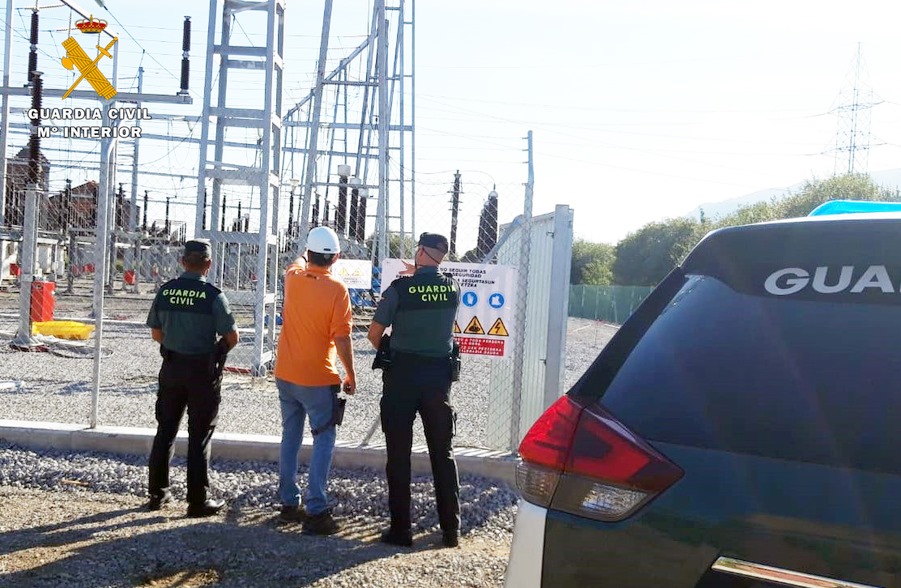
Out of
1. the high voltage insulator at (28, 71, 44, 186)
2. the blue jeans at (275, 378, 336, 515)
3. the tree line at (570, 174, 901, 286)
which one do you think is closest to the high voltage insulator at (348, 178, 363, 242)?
the high voltage insulator at (28, 71, 44, 186)

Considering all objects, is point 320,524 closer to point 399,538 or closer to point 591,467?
Answer: point 399,538

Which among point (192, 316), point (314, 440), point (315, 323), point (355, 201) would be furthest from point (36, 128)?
point (314, 440)

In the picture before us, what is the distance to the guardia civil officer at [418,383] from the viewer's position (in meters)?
5.72

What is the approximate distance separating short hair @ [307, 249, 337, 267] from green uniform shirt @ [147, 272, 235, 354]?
70cm

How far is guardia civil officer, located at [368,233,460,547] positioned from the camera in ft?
18.8

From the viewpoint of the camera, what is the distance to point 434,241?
19.3 feet

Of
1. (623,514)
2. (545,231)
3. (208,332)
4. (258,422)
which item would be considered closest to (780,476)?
(623,514)

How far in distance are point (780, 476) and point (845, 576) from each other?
0.79 feet

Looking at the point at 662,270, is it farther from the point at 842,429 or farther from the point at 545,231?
the point at 842,429

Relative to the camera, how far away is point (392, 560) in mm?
5457

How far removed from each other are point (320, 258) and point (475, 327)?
1.60 metres

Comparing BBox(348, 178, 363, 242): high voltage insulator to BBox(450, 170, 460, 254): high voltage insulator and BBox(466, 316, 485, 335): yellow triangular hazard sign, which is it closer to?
BBox(450, 170, 460, 254): high voltage insulator

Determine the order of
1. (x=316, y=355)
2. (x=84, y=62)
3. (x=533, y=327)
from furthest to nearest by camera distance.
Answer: (x=84, y=62) < (x=533, y=327) < (x=316, y=355)

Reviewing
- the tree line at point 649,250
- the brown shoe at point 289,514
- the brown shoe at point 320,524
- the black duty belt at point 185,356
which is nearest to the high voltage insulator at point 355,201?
the black duty belt at point 185,356
